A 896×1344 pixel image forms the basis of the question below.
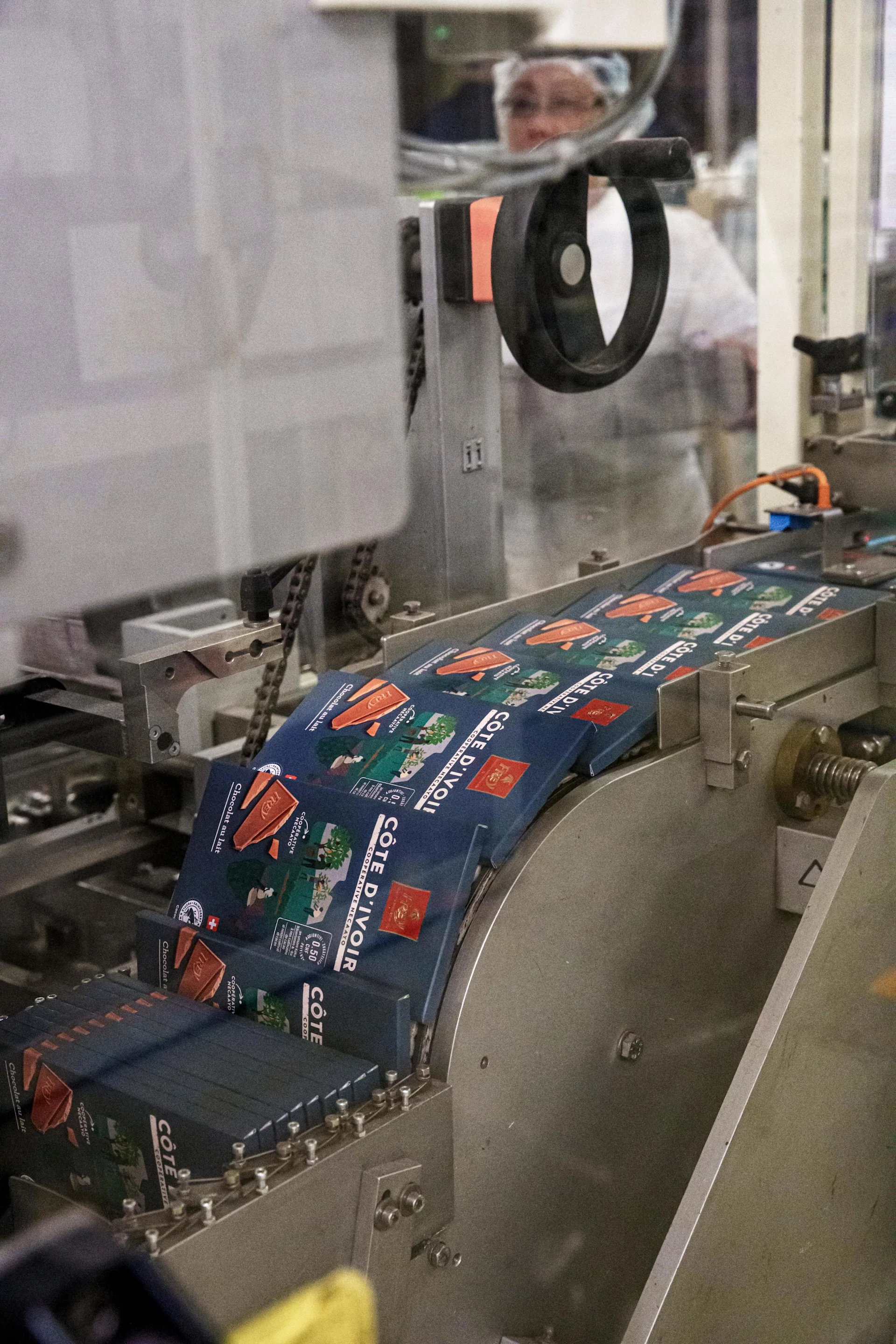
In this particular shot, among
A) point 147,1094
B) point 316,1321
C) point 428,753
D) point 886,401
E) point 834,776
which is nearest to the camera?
point 316,1321

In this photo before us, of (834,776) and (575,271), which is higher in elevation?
(575,271)

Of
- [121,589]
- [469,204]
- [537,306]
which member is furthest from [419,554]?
[121,589]

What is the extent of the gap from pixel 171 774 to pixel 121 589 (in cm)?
83

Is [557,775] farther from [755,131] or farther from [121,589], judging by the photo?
[755,131]

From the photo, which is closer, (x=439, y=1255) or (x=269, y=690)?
(x=439, y=1255)

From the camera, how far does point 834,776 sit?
133cm

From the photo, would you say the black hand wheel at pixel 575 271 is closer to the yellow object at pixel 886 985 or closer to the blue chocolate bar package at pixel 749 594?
the blue chocolate bar package at pixel 749 594

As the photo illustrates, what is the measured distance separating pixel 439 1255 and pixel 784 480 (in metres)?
1.06

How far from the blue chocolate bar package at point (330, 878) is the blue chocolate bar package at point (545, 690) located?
152 mm

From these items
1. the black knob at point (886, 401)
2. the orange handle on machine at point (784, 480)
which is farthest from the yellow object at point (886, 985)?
the black knob at point (886, 401)

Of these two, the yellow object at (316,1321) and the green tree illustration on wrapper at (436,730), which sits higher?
the green tree illustration on wrapper at (436,730)

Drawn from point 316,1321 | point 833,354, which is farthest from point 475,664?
point 833,354

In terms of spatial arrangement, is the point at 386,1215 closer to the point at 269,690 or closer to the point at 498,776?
the point at 498,776

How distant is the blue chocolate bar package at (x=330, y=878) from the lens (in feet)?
3.55
